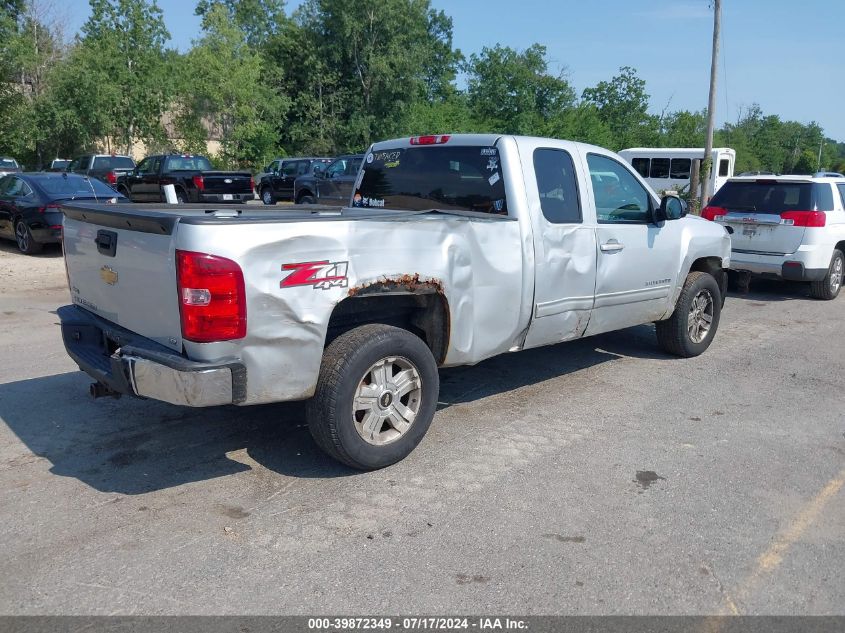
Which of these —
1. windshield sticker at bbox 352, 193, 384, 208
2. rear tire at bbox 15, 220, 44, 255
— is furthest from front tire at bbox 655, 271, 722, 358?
rear tire at bbox 15, 220, 44, 255

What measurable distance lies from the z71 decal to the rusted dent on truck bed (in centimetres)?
11

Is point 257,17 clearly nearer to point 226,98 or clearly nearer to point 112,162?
point 226,98

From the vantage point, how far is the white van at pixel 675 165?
27.4 m

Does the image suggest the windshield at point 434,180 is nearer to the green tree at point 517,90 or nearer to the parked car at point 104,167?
the parked car at point 104,167

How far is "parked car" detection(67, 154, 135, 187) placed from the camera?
23359mm

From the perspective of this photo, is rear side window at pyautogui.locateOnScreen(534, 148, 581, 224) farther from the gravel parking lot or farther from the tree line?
the tree line

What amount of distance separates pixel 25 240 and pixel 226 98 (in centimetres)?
2673

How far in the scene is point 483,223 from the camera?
4.71 metres

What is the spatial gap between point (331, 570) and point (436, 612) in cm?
55

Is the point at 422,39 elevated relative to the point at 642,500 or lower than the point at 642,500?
elevated

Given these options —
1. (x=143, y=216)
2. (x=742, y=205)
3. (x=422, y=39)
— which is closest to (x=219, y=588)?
(x=143, y=216)

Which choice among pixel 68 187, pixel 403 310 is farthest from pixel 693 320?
pixel 68 187

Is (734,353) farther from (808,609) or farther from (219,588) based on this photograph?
(219,588)

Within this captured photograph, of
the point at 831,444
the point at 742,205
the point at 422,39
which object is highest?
the point at 422,39
